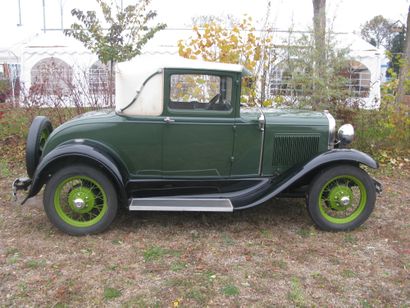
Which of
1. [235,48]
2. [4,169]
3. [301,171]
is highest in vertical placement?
[235,48]

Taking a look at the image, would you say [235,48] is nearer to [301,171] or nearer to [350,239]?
[301,171]

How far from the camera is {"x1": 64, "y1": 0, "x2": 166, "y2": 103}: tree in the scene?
8.76m

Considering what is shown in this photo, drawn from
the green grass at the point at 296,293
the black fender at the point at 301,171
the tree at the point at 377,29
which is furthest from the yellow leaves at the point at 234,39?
the tree at the point at 377,29

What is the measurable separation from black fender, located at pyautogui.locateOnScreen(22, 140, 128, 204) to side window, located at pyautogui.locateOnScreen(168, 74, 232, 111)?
2.76 feet

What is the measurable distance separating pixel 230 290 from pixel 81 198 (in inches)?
72.1

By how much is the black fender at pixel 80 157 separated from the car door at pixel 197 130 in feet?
1.68

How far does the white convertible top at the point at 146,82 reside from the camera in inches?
163

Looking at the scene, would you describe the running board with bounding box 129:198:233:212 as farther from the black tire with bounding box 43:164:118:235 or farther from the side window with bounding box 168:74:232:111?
the side window with bounding box 168:74:232:111

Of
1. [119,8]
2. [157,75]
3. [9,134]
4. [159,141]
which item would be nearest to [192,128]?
[159,141]

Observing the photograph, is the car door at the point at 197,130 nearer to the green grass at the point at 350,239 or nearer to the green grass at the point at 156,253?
the green grass at the point at 156,253

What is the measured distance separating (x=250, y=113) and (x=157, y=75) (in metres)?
1.12

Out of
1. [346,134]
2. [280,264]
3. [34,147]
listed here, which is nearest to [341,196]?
[346,134]

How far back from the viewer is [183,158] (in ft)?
14.1

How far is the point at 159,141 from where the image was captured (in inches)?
166
